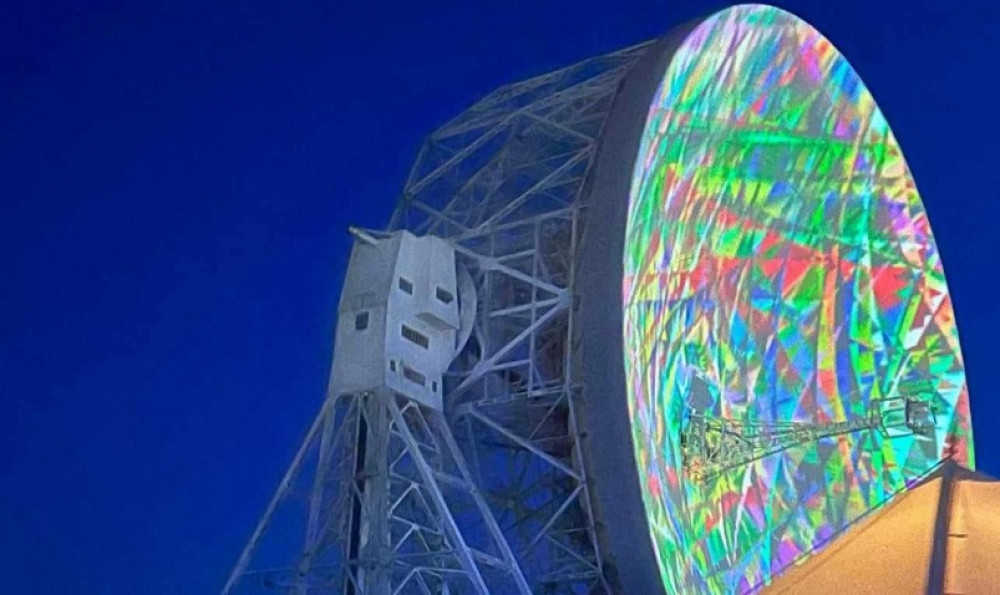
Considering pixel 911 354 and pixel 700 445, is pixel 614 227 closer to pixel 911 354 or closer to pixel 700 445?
pixel 700 445

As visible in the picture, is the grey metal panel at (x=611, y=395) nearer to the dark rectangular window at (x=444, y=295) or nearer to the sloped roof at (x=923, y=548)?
the dark rectangular window at (x=444, y=295)

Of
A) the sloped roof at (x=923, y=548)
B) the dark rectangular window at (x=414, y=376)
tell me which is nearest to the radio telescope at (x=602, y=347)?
the dark rectangular window at (x=414, y=376)

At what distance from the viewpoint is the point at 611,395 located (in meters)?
23.8

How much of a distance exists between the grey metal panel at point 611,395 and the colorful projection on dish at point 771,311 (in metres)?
0.31

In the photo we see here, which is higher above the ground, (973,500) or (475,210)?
(475,210)

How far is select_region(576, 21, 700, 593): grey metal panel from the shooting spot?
23.7 metres

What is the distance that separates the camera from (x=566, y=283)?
1030 inches

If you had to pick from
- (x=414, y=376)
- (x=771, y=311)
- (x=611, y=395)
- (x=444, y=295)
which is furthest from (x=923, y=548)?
(x=771, y=311)

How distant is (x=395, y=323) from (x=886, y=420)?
14195 millimetres

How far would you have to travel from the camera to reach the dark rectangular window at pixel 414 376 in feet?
83.0

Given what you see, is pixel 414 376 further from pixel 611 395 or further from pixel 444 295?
pixel 611 395

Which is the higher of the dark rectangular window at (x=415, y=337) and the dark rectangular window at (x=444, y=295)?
the dark rectangular window at (x=444, y=295)

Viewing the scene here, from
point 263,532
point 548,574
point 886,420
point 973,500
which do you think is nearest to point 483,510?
point 548,574

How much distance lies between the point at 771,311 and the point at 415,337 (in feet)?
30.6
